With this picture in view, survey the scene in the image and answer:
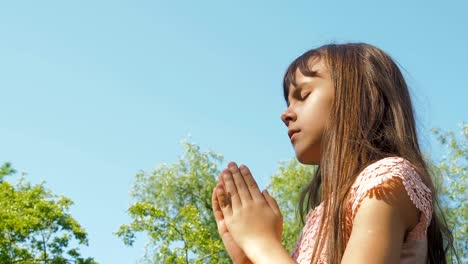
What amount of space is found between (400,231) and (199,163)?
30.1 meters

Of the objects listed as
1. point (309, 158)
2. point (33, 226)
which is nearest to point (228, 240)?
point (309, 158)

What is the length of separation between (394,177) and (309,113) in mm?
377

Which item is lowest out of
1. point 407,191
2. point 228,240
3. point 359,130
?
point 407,191

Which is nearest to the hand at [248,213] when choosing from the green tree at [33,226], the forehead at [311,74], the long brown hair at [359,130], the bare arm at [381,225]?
the long brown hair at [359,130]

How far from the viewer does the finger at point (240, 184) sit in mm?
2170

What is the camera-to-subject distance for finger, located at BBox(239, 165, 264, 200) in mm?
2180

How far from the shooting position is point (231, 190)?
7.18 ft

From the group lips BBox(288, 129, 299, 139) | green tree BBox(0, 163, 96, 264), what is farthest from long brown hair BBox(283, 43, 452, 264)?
green tree BBox(0, 163, 96, 264)

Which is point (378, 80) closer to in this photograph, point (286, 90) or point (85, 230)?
point (286, 90)

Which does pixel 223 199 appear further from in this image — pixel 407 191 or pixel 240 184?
pixel 407 191

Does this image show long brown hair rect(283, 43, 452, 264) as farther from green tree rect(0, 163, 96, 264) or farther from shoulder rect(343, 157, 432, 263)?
green tree rect(0, 163, 96, 264)

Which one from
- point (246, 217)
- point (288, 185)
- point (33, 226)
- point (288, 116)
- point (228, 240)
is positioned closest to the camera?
point (246, 217)

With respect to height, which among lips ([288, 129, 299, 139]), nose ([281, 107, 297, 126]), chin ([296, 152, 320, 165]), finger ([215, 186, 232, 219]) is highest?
nose ([281, 107, 297, 126])

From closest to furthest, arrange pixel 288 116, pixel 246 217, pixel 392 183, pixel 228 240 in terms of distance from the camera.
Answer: pixel 392 183 → pixel 246 217 → pixel 228 240 → pixel 288 116
